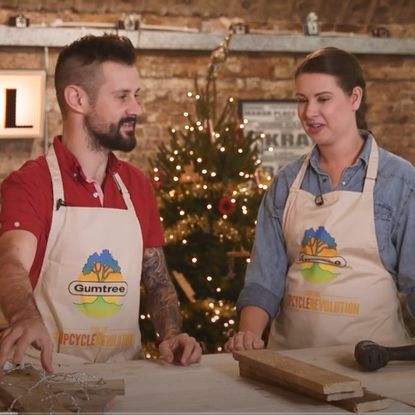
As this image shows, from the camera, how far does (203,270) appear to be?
18.6ft

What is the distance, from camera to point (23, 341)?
2035 millimetres

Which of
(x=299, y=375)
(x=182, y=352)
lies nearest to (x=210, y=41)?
(x=182, y=352)

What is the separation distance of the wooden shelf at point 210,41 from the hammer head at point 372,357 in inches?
184

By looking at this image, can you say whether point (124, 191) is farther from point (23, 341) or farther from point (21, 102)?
point (21, 102)

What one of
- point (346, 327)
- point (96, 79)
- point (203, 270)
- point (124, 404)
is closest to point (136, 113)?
point (96, 79)

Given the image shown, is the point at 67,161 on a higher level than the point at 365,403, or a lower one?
higher

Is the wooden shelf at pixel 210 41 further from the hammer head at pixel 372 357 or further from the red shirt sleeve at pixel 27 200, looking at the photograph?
the hammer head at pixel 372 357

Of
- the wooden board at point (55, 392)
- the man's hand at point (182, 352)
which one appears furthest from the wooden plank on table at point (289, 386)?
the wooden board at point (55, 392)

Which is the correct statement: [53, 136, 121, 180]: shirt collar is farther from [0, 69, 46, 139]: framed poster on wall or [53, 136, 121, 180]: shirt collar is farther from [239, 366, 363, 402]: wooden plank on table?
[0, 69, 46, 139]: framed poster on wall

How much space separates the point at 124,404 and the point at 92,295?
2.83 feet

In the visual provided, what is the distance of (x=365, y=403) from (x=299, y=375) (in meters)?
0.16

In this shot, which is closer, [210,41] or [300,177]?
[300,177]

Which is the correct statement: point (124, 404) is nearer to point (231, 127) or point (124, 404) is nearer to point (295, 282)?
point (295, 282)

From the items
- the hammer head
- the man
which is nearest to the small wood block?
the hammer head
